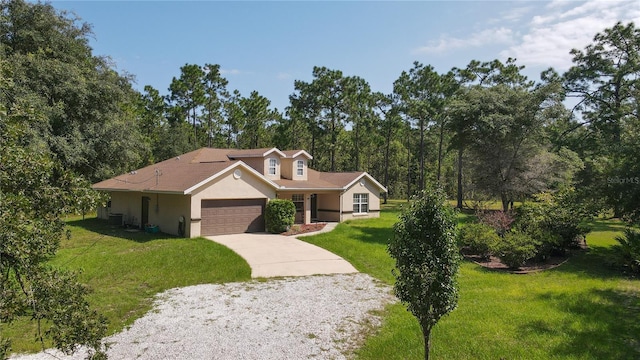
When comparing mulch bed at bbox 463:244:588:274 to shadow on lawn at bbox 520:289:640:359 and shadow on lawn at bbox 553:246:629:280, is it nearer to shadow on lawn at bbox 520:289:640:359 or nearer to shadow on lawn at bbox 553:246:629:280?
shadow on lawn at bbox 553:246:629:280

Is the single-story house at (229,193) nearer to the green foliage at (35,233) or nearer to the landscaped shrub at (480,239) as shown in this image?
the landscaped shrub at (480,239)

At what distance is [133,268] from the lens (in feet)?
43.9

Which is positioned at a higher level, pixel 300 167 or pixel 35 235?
pixel 300 167

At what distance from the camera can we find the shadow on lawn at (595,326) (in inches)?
301

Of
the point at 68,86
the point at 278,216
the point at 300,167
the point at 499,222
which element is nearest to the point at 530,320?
the point at 499,222

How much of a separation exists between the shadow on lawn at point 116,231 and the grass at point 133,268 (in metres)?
0.10

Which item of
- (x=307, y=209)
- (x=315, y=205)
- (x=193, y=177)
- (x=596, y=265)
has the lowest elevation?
(x=596, y=265)

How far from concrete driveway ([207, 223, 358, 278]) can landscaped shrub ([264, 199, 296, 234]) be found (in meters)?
1.00

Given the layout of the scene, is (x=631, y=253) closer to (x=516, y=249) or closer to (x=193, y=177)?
(x=516, y=249)

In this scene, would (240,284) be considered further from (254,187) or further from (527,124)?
(527,124)

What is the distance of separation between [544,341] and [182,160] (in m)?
24.5

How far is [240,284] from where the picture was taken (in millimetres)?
12219

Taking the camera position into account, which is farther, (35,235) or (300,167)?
(300,167)

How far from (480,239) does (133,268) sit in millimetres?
14204
